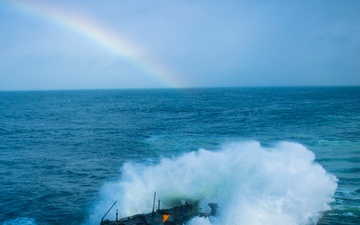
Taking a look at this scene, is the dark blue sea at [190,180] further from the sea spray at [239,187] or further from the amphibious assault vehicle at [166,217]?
the amphibious assault vehicle at [166,217]

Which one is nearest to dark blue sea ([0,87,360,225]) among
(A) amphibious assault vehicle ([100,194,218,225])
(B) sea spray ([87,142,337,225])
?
(B) sea spray ([87,142,337,225])

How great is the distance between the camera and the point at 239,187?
31031mm

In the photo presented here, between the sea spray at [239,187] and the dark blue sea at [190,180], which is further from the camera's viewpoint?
the dark blue sea at [190,180]

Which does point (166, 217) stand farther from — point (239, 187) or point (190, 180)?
point (190, 180)

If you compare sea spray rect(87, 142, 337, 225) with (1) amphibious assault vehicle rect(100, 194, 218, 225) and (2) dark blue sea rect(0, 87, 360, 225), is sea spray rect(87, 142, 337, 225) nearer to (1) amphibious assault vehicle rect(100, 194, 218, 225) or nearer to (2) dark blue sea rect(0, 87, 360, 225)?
(2) dark blue sea rect(0, 87, 360, 225)

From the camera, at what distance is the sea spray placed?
91.6 ft

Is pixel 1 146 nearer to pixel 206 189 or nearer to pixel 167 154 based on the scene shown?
pixel 167 154

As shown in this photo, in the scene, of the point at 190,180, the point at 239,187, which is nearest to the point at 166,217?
the point at 239,187

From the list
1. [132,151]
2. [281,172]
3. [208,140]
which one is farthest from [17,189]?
[208,140]

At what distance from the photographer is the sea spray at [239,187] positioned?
2792 centimetres

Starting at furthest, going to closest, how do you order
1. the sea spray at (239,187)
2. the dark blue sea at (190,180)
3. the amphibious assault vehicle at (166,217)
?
the dark blue sea at (190,180), the sea spray at (239,187), the amphibious assault vehicle at (166,217)

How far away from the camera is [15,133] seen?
7619 cm

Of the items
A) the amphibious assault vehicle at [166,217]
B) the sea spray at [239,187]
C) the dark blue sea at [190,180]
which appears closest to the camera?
the amphibious assault vehicle at [166,217]

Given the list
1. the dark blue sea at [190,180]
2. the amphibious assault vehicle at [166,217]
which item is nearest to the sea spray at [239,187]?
the dark blue sea at [190,180]
